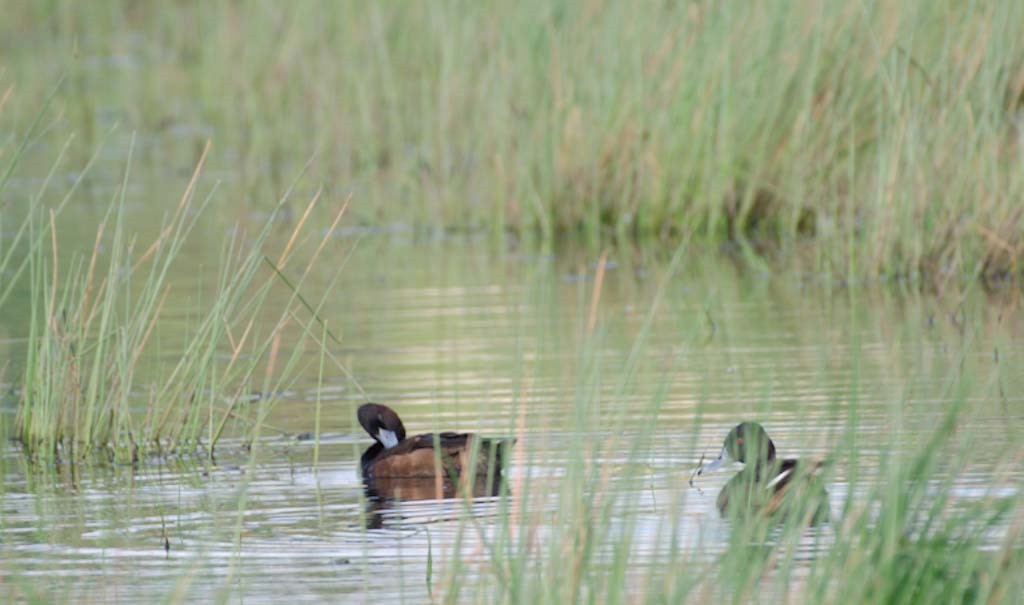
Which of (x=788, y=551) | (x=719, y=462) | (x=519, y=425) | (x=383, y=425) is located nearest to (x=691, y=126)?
(x=383, y=425)

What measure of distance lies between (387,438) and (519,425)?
2.73 metres

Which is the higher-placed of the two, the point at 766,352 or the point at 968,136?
the point at 968,136

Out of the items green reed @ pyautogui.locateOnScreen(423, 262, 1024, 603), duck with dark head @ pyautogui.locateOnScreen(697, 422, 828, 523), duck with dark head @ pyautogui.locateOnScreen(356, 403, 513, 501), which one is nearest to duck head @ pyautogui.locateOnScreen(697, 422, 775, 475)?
duck with dark head @ pyautogui.locateOnScreen(697, 422, 828, 523)

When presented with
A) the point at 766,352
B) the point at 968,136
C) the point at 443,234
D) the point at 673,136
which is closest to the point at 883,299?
the point at 968,136

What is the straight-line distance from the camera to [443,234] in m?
15.4

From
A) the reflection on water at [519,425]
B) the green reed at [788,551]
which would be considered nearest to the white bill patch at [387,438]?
the reflection on water at [519,425]

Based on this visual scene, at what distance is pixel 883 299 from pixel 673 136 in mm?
2514

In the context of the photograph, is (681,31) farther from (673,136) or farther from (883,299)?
(883,299)

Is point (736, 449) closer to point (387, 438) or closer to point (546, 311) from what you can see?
point (387, 438)

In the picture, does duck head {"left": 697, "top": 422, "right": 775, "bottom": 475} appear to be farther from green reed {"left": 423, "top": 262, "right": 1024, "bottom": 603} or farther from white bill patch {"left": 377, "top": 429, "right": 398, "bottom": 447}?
green reed {"left": 423, "top": 262, "right": 1024, "bottom": 603}

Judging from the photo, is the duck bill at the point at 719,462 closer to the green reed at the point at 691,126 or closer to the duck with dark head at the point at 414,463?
the duck with dark head at the point at 414,463

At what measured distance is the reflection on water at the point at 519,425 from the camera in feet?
17.4

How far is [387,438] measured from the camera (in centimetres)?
825

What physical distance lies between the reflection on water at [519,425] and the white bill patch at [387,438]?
0.63ft
